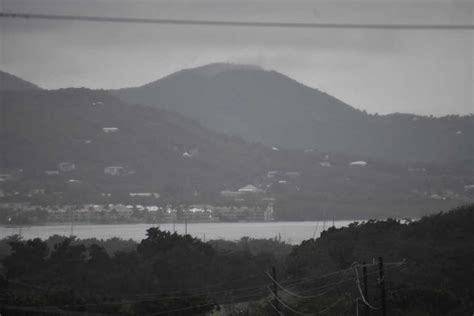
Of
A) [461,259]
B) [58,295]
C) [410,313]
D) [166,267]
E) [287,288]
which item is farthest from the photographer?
[166,267]

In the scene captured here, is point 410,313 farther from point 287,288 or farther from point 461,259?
point 461,259

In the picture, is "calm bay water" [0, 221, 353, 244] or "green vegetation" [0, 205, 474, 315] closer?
"green vegetation" [0, 205, 474, 315]

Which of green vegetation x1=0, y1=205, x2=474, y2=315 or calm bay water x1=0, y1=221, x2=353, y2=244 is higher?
calm bay water x1=0, y1=221, x2=353, y2=244

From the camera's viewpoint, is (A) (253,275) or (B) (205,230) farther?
(B) (205,230)

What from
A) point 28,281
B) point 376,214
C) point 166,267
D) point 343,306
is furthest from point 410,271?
point 376,214
